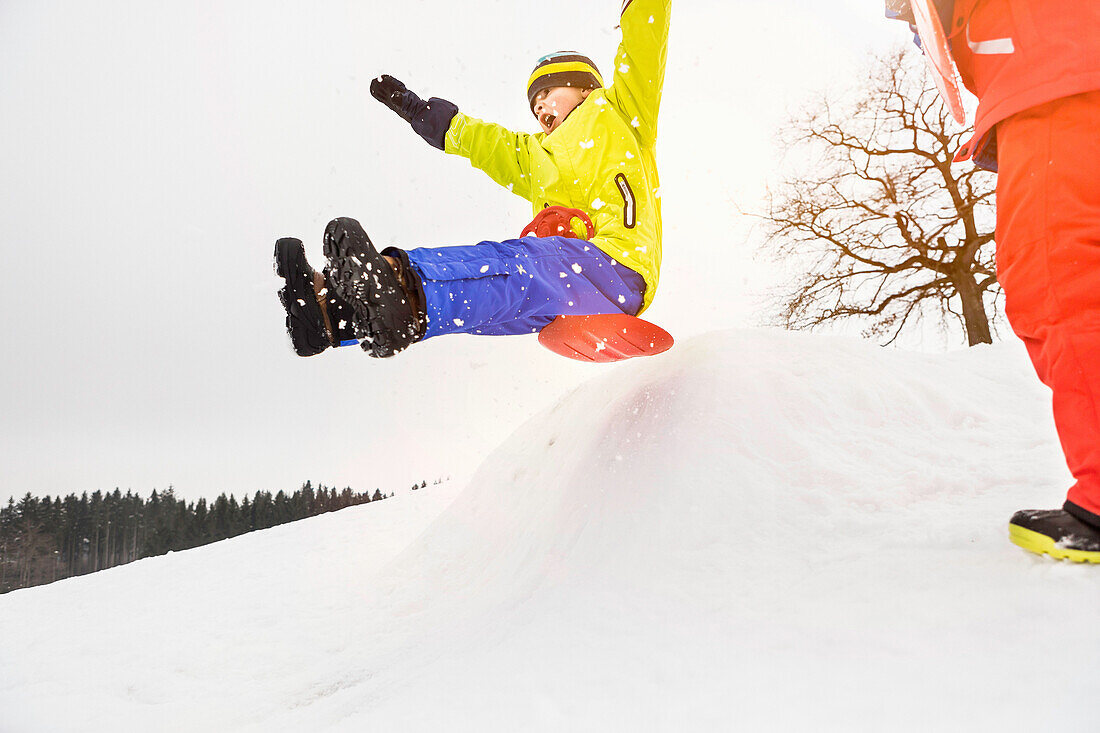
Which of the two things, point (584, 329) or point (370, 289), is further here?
point (584, 329)

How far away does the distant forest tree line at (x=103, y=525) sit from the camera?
1248cm

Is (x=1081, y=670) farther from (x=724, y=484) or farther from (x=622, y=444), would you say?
(x=622, y=444)

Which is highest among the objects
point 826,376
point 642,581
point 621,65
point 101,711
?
point 621,65

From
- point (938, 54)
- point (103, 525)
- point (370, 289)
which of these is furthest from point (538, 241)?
point (103, 525)

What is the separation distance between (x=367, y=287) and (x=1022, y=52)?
1.69 meters

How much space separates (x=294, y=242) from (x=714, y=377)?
167 centimetres

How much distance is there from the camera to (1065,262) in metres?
1.31

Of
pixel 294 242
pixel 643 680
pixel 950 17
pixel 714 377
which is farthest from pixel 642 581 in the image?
pixel 950 17

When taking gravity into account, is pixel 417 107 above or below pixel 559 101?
above

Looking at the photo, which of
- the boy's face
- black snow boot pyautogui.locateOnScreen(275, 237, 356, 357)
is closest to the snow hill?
black snow boot pyautogui.locateOnScreen(275, 237, 356, 357)

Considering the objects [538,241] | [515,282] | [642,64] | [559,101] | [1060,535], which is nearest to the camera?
[1060,535]

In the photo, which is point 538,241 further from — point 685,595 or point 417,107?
point 417,107

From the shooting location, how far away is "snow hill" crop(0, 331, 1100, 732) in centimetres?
110

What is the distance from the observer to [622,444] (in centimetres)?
241
